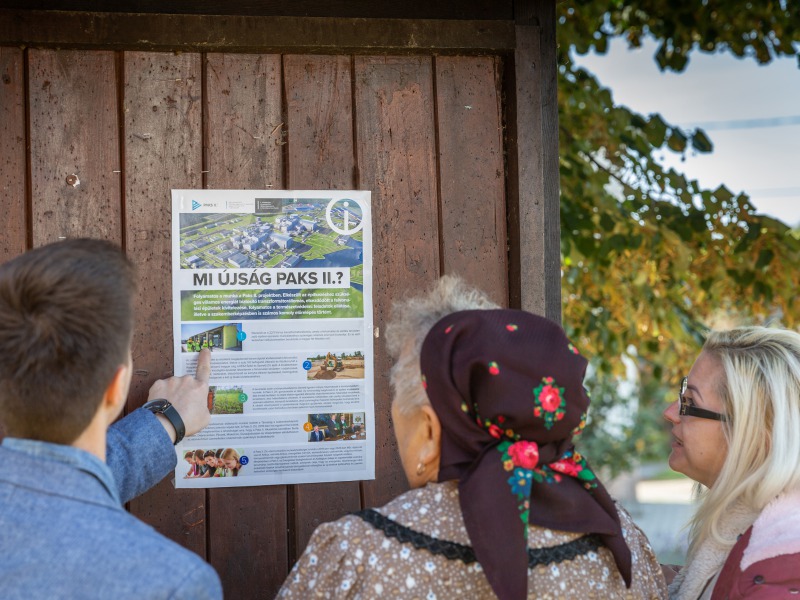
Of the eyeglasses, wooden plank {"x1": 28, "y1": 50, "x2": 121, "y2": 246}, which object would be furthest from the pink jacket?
wooden plank {"x1": 28, "y1": 50, "x2": 121, "y2": 246}

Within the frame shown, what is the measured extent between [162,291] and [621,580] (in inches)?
50.1

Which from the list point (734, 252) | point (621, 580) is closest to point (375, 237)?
point (621, 580)

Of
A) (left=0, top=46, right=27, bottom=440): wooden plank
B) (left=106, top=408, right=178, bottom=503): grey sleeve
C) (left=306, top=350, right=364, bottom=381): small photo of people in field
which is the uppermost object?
(left=0, top=46, right=27, bottom=440): wooden plank

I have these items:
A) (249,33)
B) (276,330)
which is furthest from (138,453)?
(249,33)

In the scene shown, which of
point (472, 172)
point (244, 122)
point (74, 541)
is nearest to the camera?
point (74, 541)

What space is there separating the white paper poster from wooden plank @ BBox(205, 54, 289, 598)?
0.05 meters

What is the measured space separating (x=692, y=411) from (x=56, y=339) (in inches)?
61.1

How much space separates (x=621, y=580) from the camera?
1.72 meters

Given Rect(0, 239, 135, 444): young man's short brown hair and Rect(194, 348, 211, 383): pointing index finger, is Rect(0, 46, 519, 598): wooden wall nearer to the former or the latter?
Rect(194, 348, 211, 383): pointing index finger

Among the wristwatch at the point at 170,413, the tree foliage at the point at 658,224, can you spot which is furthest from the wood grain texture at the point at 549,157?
the tree foliage at the point at 658,224

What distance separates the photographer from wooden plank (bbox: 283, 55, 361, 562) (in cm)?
229

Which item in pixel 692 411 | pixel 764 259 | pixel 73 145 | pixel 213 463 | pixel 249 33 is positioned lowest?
pixel 213 463

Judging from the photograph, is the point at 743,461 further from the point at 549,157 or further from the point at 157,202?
the point at 157,202

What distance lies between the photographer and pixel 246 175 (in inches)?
89.4
